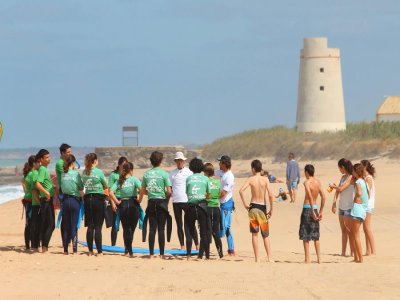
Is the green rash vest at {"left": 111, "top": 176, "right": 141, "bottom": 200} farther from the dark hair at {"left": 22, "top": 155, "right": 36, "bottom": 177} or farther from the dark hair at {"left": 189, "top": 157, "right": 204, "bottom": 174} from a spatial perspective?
the dark hair at {"left": 22, "top": 155, "right": 36, "bottom": 177}

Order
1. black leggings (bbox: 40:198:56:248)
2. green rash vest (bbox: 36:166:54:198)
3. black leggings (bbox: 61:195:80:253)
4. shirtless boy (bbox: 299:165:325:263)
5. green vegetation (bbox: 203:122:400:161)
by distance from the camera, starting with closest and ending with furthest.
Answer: shirtless boy (bbox: 299:165:325:263), black leggings (bbox: 61:195:80:253), green rash vest (bbox: 36:166:54:198), black leggings (bbox: 40:198:56:248), green vegetation (bbox: 203:122:400:161)

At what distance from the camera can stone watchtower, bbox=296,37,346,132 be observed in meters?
60.3

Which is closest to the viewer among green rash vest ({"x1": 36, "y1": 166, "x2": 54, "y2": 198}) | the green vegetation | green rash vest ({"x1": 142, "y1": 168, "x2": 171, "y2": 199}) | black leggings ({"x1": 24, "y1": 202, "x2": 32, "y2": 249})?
green rash vest ({"x1": 142, "y1": 168, "x2": 171, "y2": 199})

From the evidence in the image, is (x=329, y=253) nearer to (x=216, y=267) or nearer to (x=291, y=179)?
(x=216, y=267)

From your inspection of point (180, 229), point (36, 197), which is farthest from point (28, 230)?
point (180, 229)

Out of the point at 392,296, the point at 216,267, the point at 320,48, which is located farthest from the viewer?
the point at 320,48

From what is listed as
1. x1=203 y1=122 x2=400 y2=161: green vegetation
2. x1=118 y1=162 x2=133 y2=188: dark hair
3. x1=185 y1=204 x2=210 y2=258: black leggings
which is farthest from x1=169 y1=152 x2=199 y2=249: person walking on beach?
x1=203 y1=122 x2=400 y2=161: green vegetation

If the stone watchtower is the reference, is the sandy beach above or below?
below

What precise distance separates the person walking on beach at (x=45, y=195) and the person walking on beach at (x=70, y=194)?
266mm

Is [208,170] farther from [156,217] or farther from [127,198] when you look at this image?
[127,198]

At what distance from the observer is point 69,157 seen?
14.1m

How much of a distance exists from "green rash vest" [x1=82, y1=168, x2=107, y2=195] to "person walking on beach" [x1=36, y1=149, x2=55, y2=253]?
690mm

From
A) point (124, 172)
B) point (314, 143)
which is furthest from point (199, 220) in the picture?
point (314, 143)

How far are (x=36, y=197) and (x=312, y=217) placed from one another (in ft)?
13.1
